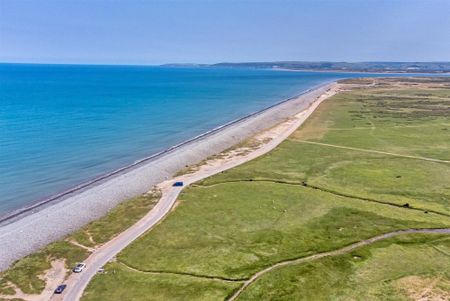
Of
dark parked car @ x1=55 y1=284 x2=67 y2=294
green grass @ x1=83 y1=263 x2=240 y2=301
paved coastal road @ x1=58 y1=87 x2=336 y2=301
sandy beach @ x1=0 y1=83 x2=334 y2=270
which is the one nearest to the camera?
green grass @ x1=83 y1=263 x2=240 y2=301

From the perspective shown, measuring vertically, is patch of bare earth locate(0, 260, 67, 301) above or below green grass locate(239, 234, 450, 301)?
below

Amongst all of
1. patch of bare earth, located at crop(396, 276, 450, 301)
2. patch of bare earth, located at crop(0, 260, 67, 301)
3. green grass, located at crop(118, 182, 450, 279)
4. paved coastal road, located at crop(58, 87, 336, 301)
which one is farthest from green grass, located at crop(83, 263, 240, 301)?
patch of bare earth, located at crop(396, 276, 450, 301)

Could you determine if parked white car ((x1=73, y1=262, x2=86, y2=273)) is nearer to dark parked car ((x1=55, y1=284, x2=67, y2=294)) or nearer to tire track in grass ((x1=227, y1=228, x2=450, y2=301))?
dark parked car ((x1=55, y1=284, x2=67, y2=294))

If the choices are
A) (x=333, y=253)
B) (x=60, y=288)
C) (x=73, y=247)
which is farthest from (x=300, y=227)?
(x=60, y=288)

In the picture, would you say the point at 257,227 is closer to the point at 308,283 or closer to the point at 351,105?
the point at 308,283

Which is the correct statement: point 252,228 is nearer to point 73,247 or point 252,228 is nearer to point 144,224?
point 144,224

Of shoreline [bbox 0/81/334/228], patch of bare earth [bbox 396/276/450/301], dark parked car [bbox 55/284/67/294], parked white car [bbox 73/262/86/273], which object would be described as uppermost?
shoreline [bbox 0/81/334/228]

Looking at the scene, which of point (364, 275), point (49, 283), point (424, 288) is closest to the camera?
point (424, 288)
